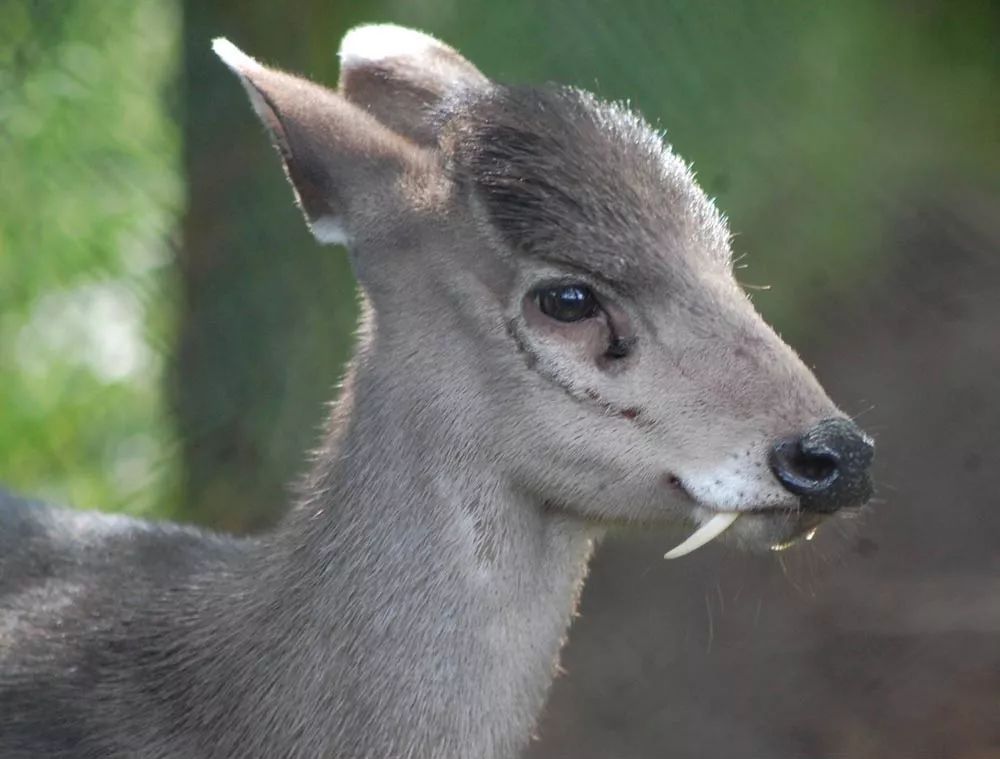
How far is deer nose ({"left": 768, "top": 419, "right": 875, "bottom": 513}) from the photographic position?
2799 mm

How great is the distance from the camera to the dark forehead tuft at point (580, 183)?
3.02 metres

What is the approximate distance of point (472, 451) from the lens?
9.98ft

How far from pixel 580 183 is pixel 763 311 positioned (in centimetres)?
274

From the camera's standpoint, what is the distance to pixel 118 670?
130 inches

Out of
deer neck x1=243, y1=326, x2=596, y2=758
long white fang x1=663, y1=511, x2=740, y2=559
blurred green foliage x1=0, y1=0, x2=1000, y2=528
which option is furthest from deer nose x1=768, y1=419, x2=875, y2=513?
blurred green foliage x1=0, y1=0, x2=1000, y2=528

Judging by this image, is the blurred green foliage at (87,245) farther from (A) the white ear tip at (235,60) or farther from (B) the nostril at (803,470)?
(B) the nostril at (803,470)

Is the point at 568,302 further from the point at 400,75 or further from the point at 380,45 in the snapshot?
the point at 380,45

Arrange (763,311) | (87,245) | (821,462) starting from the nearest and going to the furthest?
(821,462)
(763,311)
(87,245)

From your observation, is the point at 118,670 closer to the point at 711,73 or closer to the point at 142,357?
the point at 711,73

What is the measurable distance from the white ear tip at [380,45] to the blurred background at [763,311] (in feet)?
3.42

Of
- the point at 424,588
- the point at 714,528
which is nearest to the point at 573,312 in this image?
the point at 714,528

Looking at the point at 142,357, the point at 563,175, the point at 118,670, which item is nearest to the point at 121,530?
the point at 118,670

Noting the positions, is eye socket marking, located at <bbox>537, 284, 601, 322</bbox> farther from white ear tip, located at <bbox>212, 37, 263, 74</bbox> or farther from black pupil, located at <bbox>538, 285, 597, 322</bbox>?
white ear tip, located at <bbox>212, 37, 263, 74</bbox>

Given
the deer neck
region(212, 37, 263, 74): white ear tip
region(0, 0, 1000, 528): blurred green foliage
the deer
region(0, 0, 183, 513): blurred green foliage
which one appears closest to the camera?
the deer
